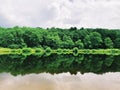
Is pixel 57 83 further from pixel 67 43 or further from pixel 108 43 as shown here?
pixel 108 43

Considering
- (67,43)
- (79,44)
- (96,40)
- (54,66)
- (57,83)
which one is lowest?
(79,44)

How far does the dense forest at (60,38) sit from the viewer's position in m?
91.5

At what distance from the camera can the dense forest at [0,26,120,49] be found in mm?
91500

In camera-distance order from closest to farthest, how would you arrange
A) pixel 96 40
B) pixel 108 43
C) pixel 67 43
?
pixel 67 43
pixel 96 40
pixel 108 43

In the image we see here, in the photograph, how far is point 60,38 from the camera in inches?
4060

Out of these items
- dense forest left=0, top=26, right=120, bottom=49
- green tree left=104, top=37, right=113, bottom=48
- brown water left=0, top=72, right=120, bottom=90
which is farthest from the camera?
green tree left=104, top=37, right=113, bottom=48

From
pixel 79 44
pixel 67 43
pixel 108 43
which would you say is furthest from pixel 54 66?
pixel 108 43

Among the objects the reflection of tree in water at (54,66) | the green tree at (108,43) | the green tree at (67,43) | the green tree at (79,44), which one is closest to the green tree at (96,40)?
the green tree at (108,43)

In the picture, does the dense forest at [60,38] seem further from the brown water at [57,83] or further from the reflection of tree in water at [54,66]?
the brown water at [57,83]

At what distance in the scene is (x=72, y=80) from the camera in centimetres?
2403

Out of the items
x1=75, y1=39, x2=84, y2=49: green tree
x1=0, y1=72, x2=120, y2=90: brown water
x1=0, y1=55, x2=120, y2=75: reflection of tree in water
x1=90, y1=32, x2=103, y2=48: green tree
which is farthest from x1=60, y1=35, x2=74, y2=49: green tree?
x1=0, y1=72, x2=120, y2=90: brown water

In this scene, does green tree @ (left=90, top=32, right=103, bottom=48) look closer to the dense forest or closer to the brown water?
the dense forest

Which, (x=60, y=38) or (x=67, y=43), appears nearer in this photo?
(x=67, y=43)

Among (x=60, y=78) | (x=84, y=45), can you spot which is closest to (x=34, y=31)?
(x=84, y=45)
